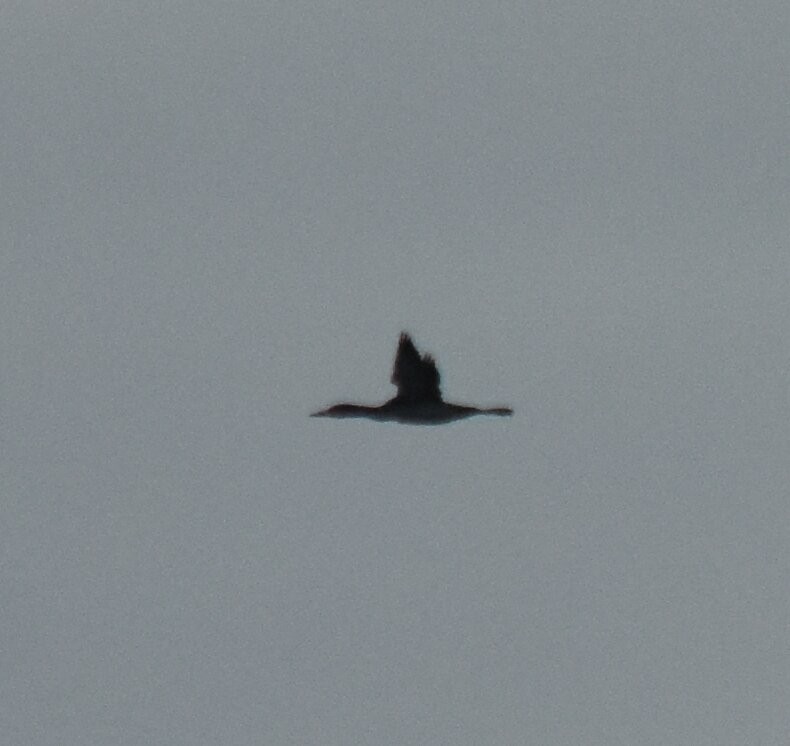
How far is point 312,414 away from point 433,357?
4.08m

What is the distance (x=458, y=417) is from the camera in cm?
10719

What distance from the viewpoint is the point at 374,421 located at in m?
108

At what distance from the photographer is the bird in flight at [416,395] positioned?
349ft

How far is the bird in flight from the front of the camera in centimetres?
10625

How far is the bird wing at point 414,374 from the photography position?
10619 centimetres

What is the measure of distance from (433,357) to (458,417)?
164 centimetres

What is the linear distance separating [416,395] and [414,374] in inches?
17.8

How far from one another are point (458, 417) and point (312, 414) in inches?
147

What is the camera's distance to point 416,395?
349 feet

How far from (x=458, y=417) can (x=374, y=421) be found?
193 centimetres

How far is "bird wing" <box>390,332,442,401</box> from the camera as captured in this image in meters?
106

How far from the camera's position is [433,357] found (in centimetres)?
10631

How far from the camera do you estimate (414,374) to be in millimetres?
106375

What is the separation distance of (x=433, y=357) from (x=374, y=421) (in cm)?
243
